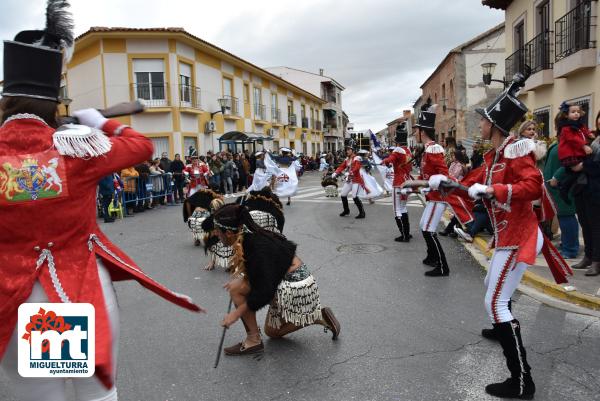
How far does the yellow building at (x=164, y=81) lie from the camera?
2264 cm

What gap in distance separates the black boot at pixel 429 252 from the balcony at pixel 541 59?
9.28 m

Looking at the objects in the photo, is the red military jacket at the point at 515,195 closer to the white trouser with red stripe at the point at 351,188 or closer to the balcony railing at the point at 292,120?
the white trouser with red stripe at the point at 351,188

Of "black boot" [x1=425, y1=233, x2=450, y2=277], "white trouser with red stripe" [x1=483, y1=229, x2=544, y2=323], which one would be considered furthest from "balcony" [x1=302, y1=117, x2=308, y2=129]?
"white trouser with red stripe" [x1=483, y1=229, x2=544, y2=323]

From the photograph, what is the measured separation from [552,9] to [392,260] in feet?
33.1

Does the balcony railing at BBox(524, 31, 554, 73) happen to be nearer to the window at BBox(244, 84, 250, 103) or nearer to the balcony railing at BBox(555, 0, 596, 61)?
the balcony railing at BBox(555, 0, 596, 61)

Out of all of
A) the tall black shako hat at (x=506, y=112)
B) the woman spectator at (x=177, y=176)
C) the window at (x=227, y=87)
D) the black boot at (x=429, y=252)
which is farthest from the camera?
the window at (x=227, y=87)

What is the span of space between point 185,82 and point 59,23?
78.2ft

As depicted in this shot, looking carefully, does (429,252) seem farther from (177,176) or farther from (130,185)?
(177,176)

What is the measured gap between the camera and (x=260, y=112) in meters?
34.3

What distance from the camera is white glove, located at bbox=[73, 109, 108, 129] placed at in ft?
7.04

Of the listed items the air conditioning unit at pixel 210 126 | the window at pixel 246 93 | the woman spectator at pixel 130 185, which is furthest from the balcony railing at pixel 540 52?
the window at pixel 246 93

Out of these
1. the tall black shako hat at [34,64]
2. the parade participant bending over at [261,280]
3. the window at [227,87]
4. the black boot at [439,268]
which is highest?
the window at [227,87]

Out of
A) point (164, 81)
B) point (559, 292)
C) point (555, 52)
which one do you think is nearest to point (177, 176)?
Result: point (164, 81)

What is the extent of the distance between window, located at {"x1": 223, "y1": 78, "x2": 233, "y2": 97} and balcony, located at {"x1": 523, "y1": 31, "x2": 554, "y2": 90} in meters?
18.1
